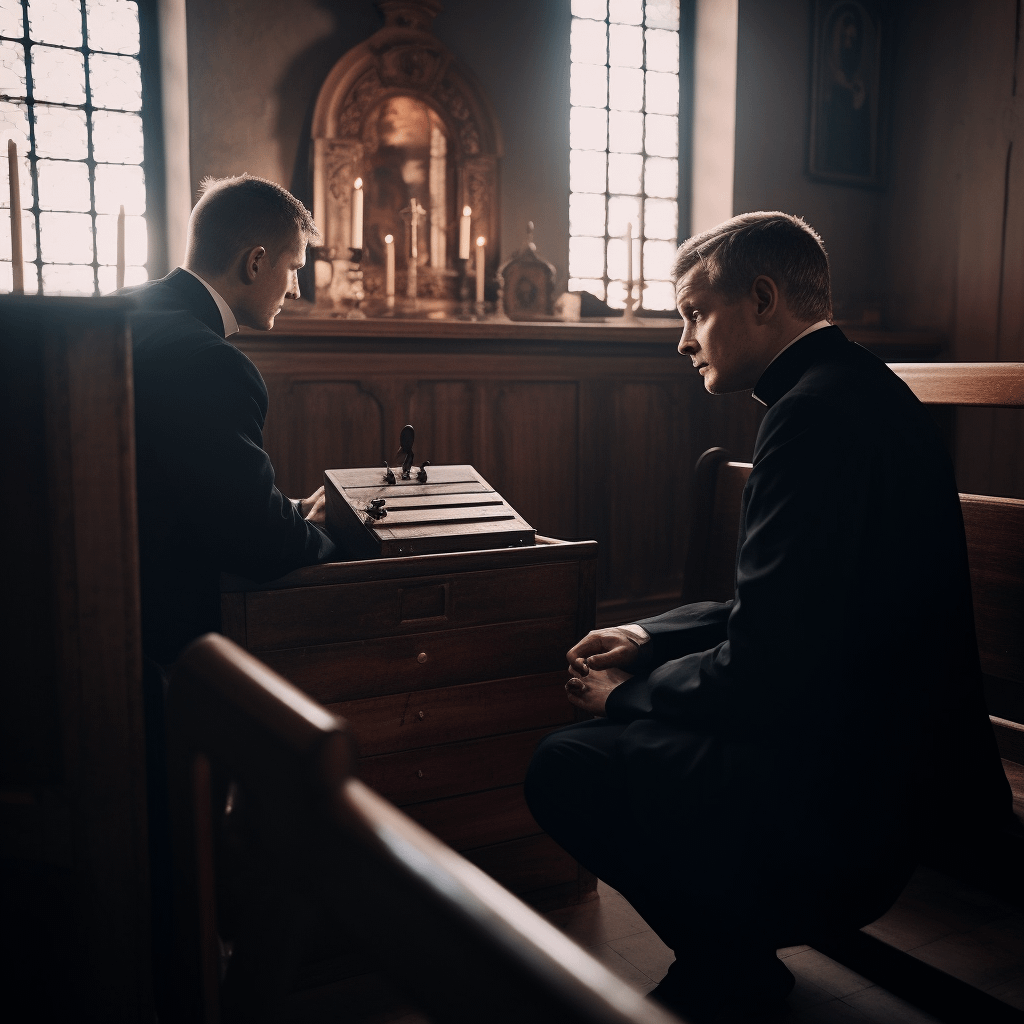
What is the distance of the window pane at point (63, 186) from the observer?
15.3 feet

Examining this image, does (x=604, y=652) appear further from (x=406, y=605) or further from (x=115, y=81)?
(x=115, y=81)

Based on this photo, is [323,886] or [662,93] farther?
[662,93]

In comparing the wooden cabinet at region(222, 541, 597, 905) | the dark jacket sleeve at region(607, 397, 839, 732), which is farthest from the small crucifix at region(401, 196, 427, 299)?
the dark jacket sleeve at region(607, 397, 839, 732)

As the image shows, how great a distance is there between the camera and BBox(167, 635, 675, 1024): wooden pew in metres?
0.49

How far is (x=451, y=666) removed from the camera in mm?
2467

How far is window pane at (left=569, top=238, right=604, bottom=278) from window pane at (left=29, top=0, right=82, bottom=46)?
2.67 meters

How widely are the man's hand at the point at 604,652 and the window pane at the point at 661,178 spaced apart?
466cm

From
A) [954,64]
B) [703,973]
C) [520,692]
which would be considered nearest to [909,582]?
[703,973]

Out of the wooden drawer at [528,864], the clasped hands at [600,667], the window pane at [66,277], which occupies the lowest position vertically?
the wooden drawer at [528,864]

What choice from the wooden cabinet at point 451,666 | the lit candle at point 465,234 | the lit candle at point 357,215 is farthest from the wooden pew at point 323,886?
the lit candle at point 465,234

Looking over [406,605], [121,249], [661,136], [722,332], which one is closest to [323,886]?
[722,332]

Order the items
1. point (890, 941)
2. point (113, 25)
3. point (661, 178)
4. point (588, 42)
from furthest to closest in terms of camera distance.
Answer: point (661, 178)
point (588, 42)
point (113, 25)
point (890, 941)

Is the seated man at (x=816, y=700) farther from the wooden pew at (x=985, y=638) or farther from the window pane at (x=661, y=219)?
the window pane at (x=661, y=219)

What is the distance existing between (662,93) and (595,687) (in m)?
5.09
